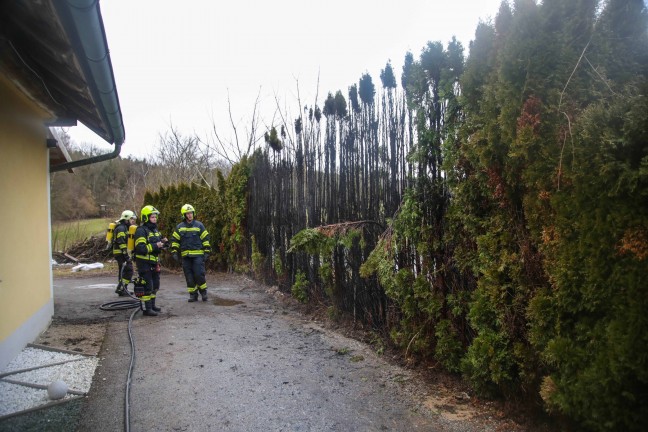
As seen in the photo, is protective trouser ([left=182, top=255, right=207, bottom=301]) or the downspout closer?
the downspout

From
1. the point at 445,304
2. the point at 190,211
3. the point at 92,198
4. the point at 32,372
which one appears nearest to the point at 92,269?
the point at 190,211

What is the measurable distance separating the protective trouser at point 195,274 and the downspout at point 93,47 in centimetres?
422

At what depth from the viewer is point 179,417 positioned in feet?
11.2

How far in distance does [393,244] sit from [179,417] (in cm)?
260

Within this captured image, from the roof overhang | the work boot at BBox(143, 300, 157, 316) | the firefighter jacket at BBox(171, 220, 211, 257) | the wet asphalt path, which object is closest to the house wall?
the roof overhang

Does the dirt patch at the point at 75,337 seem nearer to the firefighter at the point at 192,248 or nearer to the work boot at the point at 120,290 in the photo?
the firefighter at the point at 192,248

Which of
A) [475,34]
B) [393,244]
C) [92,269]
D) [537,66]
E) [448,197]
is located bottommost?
[92,269]

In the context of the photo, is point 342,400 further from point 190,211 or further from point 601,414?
point 190,211

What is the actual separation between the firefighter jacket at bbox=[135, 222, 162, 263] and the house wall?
1.31m

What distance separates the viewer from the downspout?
8.08 ft

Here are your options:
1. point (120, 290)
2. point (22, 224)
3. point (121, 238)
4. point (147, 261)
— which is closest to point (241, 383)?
point (22, 224)

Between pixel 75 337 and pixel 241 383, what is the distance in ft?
10.3

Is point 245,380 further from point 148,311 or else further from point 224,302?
point 224,302

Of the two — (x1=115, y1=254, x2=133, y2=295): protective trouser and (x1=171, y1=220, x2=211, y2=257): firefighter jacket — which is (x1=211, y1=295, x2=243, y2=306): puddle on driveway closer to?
(x1=171, y1=220, x2=211, y2=257): firefighter jacket
